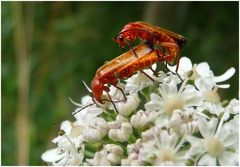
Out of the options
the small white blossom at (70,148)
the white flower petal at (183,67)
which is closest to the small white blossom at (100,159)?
the small white blossom at (70,148)

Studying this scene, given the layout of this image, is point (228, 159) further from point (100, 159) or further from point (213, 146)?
point (100, 159)

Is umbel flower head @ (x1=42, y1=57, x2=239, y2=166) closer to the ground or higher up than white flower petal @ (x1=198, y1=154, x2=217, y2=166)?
higher up

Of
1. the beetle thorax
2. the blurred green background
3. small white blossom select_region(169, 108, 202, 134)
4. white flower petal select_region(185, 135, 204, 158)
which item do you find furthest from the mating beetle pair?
the blurred green background

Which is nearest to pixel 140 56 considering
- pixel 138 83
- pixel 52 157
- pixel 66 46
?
pixel 138 83

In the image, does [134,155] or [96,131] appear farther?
[96,131]

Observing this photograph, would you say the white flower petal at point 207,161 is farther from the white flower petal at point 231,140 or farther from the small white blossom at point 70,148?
the small white blossom at point 70,148

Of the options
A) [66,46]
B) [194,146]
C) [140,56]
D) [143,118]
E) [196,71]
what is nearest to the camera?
[194,146]

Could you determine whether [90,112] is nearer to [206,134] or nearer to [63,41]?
[206,134]

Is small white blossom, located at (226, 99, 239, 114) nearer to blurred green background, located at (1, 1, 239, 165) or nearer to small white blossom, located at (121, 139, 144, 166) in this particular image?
small white blossom, located at (121, 139, 144, 166)
